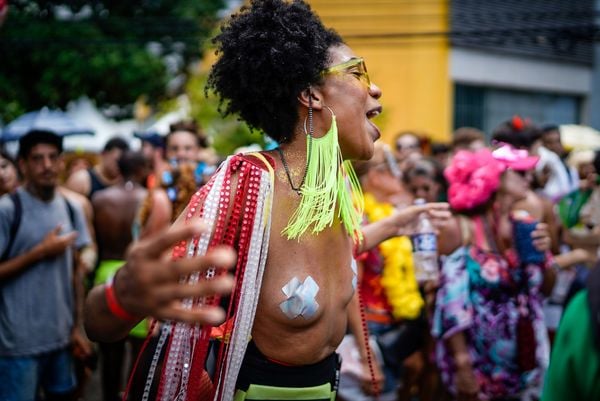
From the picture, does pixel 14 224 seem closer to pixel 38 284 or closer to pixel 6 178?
pixel 38 284

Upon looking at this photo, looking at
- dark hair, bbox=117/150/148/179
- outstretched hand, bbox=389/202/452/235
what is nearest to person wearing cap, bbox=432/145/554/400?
outstretched hand, bbox=389/202/452/235

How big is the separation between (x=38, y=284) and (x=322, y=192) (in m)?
2.50

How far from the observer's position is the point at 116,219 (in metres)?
6.64

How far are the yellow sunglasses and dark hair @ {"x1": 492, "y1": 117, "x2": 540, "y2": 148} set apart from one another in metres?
3.72

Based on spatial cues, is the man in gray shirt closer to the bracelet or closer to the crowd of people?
the crowd of people

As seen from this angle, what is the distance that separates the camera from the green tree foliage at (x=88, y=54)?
15750mm

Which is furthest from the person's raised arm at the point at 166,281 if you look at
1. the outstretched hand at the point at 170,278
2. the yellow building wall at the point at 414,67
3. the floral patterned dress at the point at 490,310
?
the yellow building wall at the point at 414,67

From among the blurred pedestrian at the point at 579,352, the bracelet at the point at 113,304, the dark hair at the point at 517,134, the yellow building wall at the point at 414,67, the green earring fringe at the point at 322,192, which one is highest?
the yellow building wall at the point at 414,67

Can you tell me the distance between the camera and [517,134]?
22.0 ft

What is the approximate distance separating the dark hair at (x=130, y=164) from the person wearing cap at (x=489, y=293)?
11.8 ft

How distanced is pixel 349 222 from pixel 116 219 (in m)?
4.06

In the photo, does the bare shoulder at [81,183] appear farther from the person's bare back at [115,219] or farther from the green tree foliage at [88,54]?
the green tree foliage at [88,54]

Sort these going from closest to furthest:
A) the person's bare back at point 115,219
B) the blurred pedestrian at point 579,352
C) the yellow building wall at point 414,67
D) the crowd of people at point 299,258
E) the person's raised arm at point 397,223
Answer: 1. the blurred pedestrian at point 579,352
2. the crowd of people at point 299,258
3. the person's raised arm at point 397,223
4. the person's bare back at point 115,219
5. the yellow building wall at point 414,67

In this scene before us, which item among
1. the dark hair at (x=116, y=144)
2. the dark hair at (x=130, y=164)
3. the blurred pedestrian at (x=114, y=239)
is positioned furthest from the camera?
the dark hair at (x=116, y=144)
